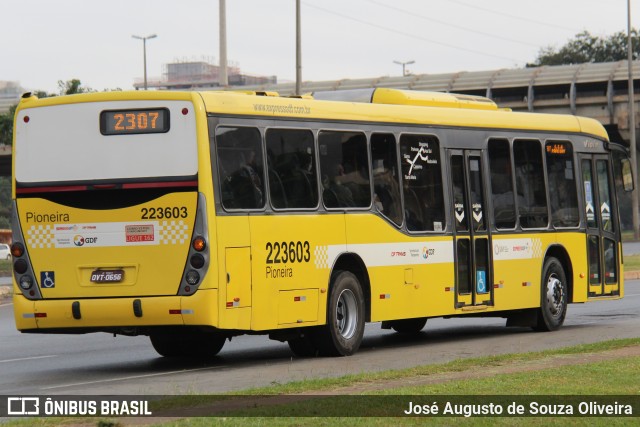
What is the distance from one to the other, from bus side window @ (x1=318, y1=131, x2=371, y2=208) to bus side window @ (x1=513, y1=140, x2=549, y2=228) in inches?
151

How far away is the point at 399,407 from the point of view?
1067 centimetres

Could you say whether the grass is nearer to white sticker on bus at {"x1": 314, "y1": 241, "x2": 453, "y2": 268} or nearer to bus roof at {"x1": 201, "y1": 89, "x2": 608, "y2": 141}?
white sticker on bus at {"x1": 314, "y1": 241, "x2": 453, "y2": 268}

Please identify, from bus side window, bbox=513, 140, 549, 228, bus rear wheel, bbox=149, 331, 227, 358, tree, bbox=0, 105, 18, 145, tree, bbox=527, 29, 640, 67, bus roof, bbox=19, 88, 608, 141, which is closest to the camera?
bus roof, bbox=19, 88, 608, 141

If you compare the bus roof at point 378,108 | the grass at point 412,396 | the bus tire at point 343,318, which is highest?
the bus roof at point 378,108

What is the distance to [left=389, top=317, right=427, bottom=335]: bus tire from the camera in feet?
67.6

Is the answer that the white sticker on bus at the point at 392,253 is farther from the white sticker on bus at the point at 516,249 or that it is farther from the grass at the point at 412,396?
the grass at the point at 412,396

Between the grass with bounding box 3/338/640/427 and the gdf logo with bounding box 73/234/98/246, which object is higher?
the gdf logo with bounding box 73/234/98/246

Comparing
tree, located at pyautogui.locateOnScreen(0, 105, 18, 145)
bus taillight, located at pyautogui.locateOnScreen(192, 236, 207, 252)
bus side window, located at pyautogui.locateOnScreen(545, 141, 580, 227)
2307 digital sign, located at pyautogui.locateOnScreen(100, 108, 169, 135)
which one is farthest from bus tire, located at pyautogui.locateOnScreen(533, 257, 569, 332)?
tree, located at pyautogui.locateOnScreen(0, 105, 18, 145)

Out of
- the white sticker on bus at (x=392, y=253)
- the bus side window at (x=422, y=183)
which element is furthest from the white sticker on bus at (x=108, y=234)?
the bus side window at (x=422, y=183)

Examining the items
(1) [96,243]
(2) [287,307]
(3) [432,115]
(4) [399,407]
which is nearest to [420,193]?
(3) [432,115]

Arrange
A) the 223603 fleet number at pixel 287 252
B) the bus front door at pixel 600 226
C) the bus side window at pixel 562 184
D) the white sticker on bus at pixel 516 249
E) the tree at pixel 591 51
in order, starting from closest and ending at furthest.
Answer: the 223603 fleet number at pixel 287 252 < the white sticker on bus at pixel 516 249 < the bus side window at pixel 562 184 < the bus front door at pixel 600 226 < the tree at pixel 591 51

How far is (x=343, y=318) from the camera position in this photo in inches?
663

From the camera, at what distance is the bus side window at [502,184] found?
1988 cm

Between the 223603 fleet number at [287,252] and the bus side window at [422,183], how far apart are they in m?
2.29
